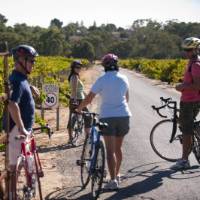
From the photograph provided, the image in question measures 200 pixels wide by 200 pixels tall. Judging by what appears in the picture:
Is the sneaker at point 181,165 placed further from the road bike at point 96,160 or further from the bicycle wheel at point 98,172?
the bicycle wheel at point 98,172

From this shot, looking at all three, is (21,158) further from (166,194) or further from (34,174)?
(166,194)

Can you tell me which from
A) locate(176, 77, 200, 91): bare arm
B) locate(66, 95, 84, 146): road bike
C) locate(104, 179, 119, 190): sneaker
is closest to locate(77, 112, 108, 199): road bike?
locate(104, 179, 119, 190): sneaker

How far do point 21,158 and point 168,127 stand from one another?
170 inches

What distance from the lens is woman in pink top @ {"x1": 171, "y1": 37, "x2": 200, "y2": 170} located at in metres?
8.77

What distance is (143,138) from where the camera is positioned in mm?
12492

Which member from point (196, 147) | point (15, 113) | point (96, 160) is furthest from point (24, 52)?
point (196, 147)

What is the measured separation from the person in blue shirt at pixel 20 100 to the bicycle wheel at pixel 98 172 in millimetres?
1272

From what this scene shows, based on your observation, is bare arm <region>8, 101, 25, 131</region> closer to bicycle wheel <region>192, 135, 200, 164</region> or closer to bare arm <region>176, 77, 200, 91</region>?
bare arm <region>176, 77, 200, 91</region>

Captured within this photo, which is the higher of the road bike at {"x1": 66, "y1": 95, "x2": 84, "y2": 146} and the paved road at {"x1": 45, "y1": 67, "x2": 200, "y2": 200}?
the road bike at {"x1": 66, "y1": 95, "x2": 84, "y2": 146}

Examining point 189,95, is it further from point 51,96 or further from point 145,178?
point 51,96

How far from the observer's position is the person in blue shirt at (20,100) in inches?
234

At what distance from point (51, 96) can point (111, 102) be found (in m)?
5.72

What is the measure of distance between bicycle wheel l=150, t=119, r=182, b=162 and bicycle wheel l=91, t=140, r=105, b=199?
8.70 feet

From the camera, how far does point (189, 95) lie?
8.98m
